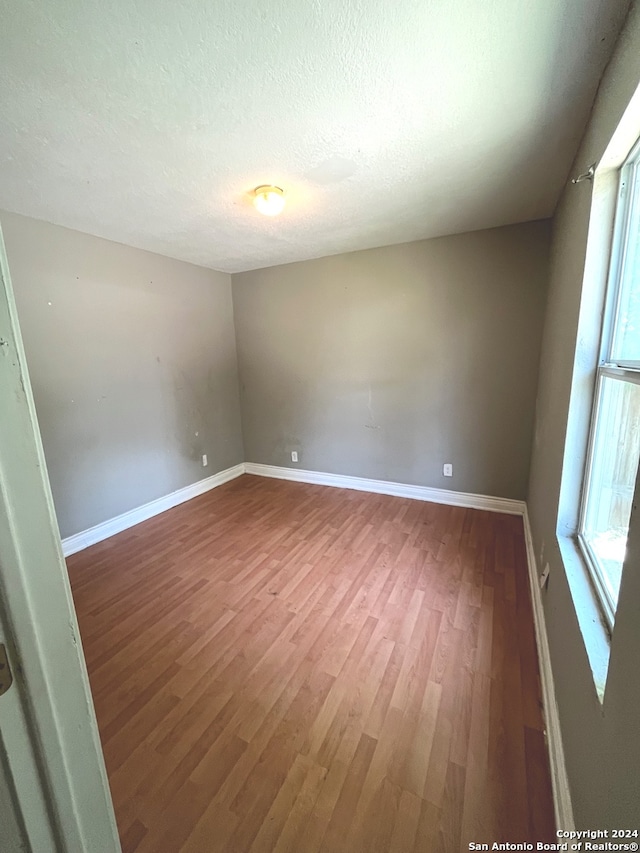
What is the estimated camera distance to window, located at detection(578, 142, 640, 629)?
42.6 inches

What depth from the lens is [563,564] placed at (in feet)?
4.36

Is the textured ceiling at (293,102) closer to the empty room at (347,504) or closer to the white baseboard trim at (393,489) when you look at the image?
the empty room at (347,504)

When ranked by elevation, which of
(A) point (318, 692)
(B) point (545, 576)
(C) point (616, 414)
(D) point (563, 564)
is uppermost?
(C) point (616, 414)

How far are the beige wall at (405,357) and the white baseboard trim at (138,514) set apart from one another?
76 cm

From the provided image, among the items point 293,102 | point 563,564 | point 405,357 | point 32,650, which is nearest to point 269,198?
point 293,102

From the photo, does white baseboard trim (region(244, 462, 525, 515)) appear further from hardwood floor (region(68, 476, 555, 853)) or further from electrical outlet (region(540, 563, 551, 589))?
electrical outlet (region(540, 563, 551, 589))

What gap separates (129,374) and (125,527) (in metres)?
1.34

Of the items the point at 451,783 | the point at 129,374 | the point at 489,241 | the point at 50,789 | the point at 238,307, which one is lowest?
the point at 451,783

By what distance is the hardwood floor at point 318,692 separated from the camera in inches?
42.1

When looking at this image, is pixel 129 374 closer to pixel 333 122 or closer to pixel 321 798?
pixel 333 122

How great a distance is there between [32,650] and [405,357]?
3.16m

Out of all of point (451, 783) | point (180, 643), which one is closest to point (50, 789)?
point (451, 783)

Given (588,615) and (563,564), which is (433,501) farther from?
(588,615)

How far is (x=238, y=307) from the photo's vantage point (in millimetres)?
3947
